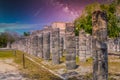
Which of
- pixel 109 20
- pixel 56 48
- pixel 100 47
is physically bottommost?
pixel 56 48

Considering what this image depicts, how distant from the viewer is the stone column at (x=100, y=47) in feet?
34.0

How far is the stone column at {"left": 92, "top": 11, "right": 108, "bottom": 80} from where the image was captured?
34.0ft

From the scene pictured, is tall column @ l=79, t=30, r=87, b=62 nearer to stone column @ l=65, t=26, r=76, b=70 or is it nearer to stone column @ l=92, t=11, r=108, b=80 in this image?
stone column @ l=65, t=26, r=76, b=70

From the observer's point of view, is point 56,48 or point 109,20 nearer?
point 56,48

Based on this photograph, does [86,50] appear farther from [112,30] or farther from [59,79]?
[112,30]

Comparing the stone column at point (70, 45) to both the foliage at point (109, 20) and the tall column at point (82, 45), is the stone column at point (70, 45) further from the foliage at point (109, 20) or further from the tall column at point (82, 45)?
the foliage at point (109, 20)

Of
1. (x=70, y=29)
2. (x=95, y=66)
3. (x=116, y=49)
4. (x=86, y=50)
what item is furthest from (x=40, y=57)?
(x=95, y=66)

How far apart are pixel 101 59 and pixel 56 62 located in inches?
422

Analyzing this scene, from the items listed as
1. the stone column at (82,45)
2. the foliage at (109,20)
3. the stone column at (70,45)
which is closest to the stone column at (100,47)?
the stone column at (70,45)

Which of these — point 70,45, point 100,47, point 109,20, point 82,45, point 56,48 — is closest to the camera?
point 100,47

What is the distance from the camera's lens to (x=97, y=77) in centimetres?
1035

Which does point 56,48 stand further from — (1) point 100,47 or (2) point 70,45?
(1) point 100,47

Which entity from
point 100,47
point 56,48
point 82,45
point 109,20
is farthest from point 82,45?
point 109,20

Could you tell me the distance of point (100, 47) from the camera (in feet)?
34.0
